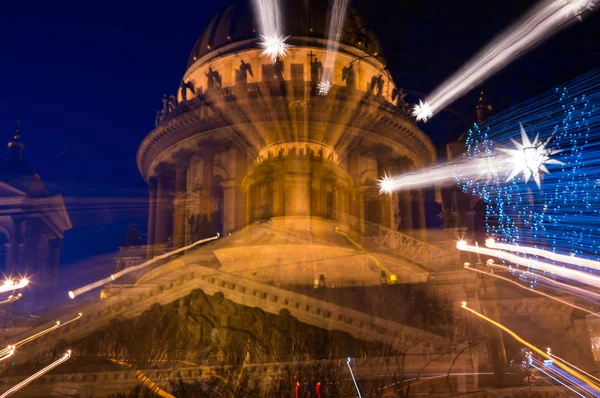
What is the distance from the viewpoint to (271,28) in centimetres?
4166

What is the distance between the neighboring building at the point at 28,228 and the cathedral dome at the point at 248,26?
16.4 metres

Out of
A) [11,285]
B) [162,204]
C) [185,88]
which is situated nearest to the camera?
[11,285]

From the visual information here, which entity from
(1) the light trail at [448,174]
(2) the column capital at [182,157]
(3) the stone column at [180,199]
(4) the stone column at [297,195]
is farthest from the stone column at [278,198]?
(2) the column capital at [182,157]

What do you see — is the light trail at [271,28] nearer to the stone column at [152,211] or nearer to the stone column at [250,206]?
the stone column at [250,206]

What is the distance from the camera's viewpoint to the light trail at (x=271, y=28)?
123 feet

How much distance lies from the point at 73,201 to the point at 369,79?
35.5m

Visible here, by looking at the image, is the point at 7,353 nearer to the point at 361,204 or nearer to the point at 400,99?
the point at 361,204

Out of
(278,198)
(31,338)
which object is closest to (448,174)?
(278,198)

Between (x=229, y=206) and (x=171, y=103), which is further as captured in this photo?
(x=171, y=103)

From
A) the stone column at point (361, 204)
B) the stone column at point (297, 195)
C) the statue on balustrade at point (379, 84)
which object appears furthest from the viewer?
the statue on balustrade at point (379, 84)

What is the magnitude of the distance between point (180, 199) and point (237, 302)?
64.3 ft

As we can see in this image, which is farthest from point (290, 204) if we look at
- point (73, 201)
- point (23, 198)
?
point (73, 201)

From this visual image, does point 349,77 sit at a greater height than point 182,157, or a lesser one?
greater

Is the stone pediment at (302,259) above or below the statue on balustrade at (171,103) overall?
below
